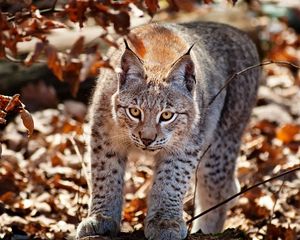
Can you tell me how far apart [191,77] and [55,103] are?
3695 mm

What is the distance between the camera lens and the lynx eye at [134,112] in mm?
5316

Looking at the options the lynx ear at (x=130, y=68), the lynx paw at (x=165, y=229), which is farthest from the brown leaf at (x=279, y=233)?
the lynx ear at (x=130, y=68)

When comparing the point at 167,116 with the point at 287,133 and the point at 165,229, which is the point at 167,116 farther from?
the point at 287,133

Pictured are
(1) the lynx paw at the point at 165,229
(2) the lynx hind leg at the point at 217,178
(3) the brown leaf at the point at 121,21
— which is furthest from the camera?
(2) the lynx hind leg at the point at 217,178

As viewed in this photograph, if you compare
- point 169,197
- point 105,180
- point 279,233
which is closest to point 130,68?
point 105,180

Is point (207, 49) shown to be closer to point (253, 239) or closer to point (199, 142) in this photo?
point (199, 142)

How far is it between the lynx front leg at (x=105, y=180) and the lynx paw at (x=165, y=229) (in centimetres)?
33

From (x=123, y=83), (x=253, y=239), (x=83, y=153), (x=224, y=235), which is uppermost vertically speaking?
(x=123, y=83)

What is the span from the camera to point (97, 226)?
5398mm

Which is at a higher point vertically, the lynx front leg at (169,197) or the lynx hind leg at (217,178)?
the lynx front leg at (169,197)

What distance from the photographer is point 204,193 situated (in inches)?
268

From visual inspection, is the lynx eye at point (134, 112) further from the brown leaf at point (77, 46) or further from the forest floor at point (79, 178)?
the brown leaf at point (77, 46)

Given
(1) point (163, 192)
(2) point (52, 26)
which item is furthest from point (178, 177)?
(2) point (52, 26)

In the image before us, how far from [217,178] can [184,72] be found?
154cm
